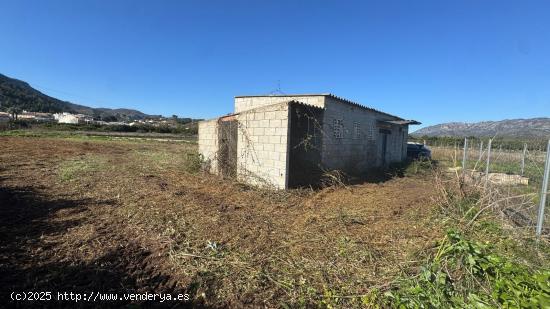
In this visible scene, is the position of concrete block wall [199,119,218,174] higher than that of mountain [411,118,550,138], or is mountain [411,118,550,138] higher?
mountain [411,118,550,138]

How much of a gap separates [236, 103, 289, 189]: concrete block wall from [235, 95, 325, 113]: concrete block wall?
2.75 metres

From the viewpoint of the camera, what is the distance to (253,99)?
14.2 metres

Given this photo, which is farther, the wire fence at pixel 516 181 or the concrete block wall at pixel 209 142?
the concrete block wall at pixel 209 142

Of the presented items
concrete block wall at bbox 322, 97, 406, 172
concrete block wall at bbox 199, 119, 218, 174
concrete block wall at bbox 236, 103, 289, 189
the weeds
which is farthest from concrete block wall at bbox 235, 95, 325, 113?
the weeds

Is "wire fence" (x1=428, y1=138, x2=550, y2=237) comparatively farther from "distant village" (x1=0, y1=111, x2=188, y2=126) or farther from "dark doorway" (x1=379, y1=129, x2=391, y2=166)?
"distant village" (x1=0, y1=111, x2=188, y2=126)

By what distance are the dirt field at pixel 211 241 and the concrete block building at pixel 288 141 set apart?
41.4 inches

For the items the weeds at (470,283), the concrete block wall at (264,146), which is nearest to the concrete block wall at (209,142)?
the concrete block wall at (264,146)

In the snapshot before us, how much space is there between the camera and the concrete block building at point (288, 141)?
26.6 ft

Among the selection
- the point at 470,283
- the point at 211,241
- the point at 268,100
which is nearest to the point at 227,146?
the point at 268,100

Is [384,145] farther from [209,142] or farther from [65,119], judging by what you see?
[65,119]

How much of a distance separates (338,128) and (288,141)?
3854 millimetres

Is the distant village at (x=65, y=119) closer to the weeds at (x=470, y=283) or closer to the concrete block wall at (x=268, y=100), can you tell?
the concrete block wall at (x=268, y=100)

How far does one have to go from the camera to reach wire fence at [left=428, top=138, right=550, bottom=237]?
4190 mm

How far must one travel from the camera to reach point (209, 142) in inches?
442
